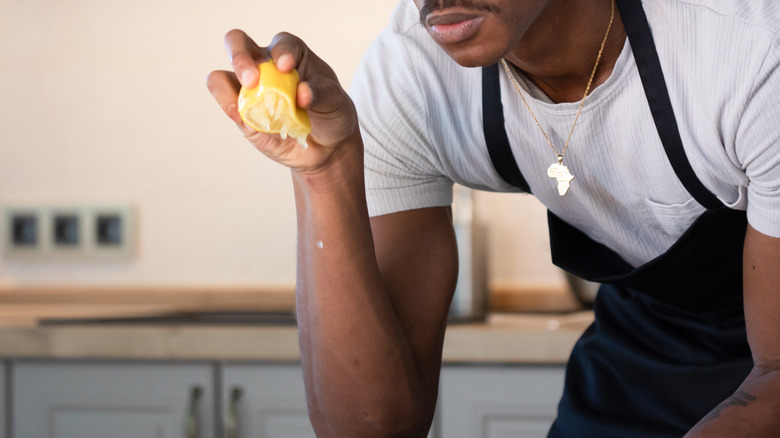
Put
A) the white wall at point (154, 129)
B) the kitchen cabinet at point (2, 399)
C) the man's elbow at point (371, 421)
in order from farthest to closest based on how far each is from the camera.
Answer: the white wall at point (154, 129) < the kitchen cabinet at point (2, 399) < the man's elbow at point (371, 421)

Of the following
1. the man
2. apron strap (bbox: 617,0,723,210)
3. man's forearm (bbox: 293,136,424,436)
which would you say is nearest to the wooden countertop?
the man

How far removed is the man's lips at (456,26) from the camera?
722 mm

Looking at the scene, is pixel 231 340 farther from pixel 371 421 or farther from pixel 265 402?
pixel 371 421

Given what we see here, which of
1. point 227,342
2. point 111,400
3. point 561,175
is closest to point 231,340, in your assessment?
point 227,342

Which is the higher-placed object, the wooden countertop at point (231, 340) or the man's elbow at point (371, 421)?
the man's elbow at point (371, 421)

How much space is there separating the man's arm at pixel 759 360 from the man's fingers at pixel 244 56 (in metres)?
0.43

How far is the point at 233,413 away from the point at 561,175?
88 cm

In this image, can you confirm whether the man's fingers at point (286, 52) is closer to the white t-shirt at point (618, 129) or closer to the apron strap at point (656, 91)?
the white t-shirt at point (618, 129)

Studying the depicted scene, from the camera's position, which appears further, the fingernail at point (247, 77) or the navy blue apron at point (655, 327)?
the navy blue apron at point (655, 327)

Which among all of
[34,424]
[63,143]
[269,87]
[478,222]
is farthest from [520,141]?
[63,143]

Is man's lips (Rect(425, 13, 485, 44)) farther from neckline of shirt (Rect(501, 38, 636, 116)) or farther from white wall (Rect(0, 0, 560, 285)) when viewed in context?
white wall (Rect(0, 0, 560, 285))

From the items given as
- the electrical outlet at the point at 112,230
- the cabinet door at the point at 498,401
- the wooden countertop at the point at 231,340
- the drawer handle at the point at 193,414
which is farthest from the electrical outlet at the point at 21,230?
the cabinet door at the point at 498,401

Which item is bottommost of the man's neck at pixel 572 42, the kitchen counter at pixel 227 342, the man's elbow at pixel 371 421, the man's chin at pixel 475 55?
the kitchen counter at pixel 227 342

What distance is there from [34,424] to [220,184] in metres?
0.62
